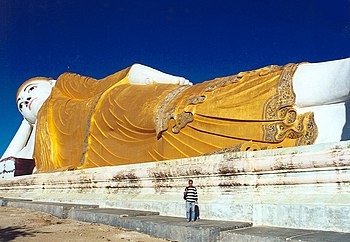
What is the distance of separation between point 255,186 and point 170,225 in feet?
3.43

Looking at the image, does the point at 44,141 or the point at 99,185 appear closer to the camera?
the point at 99,185

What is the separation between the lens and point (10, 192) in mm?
10320

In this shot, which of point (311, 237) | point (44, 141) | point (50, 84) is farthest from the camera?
point (50, 84)

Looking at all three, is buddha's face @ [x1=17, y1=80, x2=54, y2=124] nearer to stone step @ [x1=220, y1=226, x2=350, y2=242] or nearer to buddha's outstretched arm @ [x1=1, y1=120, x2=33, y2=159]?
buddha's outstretched arm @ [x1=1, y1=120, x2=33, y2=159]

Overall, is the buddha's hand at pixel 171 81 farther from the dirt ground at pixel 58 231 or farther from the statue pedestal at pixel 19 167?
the statue pedestal at pixel 19 167

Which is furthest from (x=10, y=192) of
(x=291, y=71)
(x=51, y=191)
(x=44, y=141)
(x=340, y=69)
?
(x=340, y=69)

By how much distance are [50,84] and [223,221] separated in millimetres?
9044

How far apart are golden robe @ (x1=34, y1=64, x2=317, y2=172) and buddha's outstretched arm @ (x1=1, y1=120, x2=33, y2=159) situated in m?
2.97

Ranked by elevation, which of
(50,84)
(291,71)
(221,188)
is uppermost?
(50,84)

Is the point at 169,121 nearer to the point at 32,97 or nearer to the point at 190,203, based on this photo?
the point at 190,203

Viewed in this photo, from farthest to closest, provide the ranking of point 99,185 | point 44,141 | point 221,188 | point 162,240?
point 44,141 < point 99,185 < point 221,188 < point 162,240

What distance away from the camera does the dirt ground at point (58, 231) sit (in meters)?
4.15

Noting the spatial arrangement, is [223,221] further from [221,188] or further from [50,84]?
[50,84]

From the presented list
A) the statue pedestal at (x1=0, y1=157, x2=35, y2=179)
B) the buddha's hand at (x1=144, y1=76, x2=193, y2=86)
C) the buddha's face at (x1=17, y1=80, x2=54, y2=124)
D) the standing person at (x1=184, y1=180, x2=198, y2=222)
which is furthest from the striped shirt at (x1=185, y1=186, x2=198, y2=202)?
the buddha's face at (x1=17, y1=80, x2=54, y2=124)
